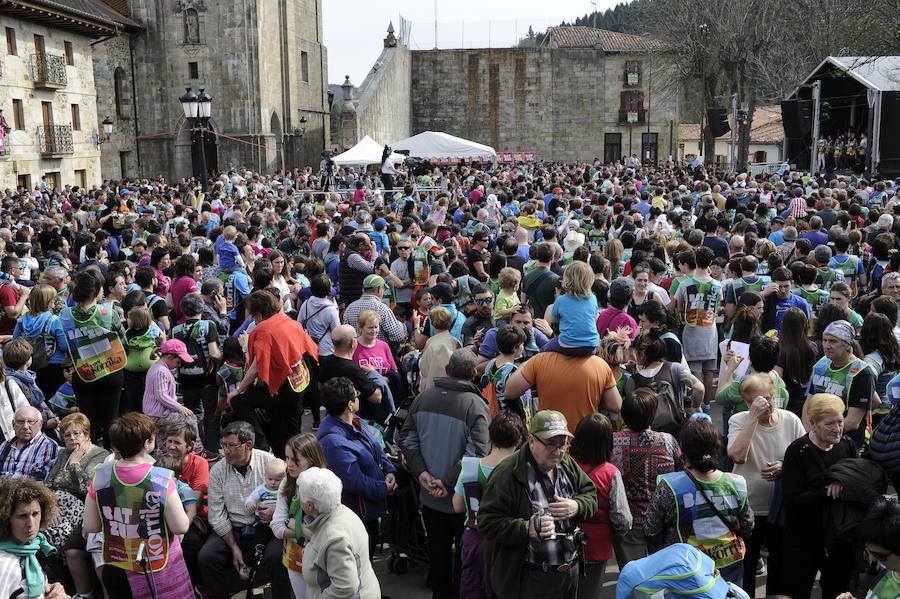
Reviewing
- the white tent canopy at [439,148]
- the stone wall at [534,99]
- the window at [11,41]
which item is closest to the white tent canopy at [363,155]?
the white tent canopy at [439,148]

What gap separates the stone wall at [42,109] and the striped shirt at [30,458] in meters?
24.6

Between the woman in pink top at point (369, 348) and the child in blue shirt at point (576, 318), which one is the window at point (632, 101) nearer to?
the woman in pink top at point (369, 348)

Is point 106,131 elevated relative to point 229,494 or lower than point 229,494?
elevated

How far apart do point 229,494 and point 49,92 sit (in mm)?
29245

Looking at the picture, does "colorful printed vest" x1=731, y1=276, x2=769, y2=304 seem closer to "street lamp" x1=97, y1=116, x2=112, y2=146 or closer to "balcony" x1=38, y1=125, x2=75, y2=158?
"balcony" x1=38, y1=125, x2=75, y2=158

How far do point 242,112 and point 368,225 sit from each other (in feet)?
92.2

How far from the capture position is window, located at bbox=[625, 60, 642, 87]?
172 ft

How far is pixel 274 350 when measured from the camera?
6.34m

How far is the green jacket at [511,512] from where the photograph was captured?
387cm

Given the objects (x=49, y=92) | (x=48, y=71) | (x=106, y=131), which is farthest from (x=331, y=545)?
(x=106, y=131)

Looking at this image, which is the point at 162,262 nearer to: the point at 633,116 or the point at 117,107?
the point at 117,107

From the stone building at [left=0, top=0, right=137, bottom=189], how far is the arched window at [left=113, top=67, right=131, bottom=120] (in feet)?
14.2

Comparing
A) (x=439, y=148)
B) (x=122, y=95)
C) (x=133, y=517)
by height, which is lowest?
(x=133, y=517)

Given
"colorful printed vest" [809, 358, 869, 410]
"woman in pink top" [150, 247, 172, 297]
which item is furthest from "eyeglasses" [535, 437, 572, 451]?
"woman in pink top" [150, 247, 172, 297]
